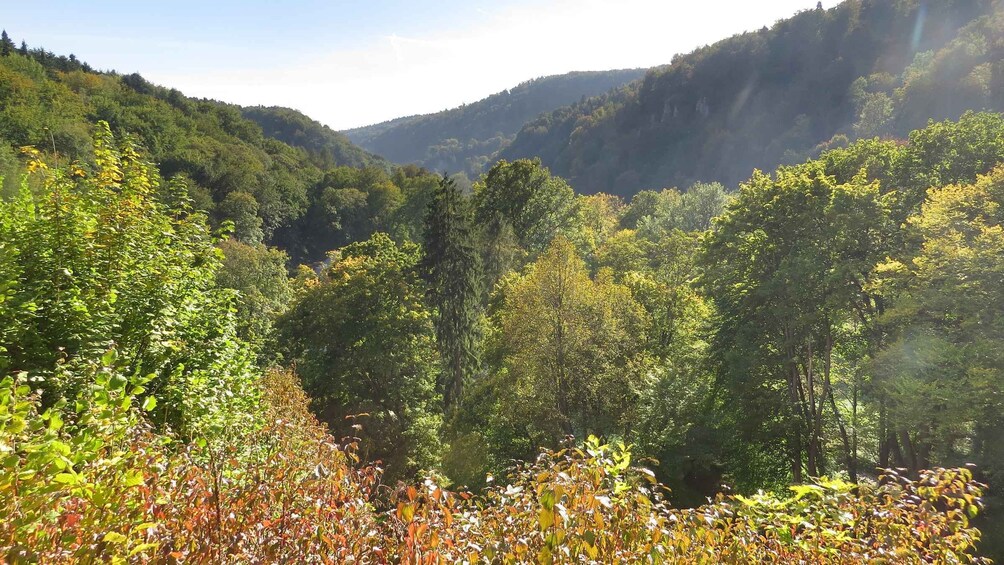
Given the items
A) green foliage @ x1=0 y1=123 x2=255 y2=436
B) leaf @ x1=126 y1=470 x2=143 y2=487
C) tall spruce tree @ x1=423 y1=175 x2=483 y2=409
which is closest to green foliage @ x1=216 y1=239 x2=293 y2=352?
tall spruce tree @ x1=423 y1=175 x2=483 y2=409

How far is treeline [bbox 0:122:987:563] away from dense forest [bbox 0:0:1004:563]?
0.17 feet

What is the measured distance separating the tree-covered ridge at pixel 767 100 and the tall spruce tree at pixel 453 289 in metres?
99.6

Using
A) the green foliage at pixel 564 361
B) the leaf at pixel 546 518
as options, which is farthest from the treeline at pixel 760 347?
the leaf at pixel 546 518

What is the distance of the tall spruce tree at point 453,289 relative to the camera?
24.0m

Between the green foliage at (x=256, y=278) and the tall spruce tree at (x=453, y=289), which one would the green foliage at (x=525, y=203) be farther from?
the green foliage at (x=256, y=278)

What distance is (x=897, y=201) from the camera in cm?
1599

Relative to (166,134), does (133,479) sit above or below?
below

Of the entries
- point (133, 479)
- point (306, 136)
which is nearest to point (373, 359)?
point (133, 479)

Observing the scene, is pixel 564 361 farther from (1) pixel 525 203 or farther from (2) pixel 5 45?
(2) pixel 5 45

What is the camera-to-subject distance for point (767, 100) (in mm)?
150750

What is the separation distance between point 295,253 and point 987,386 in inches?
2842

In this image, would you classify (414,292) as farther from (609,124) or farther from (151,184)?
(609,124)

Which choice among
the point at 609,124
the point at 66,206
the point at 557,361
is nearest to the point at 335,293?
the point at 557,361

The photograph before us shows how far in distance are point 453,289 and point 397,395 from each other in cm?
687
